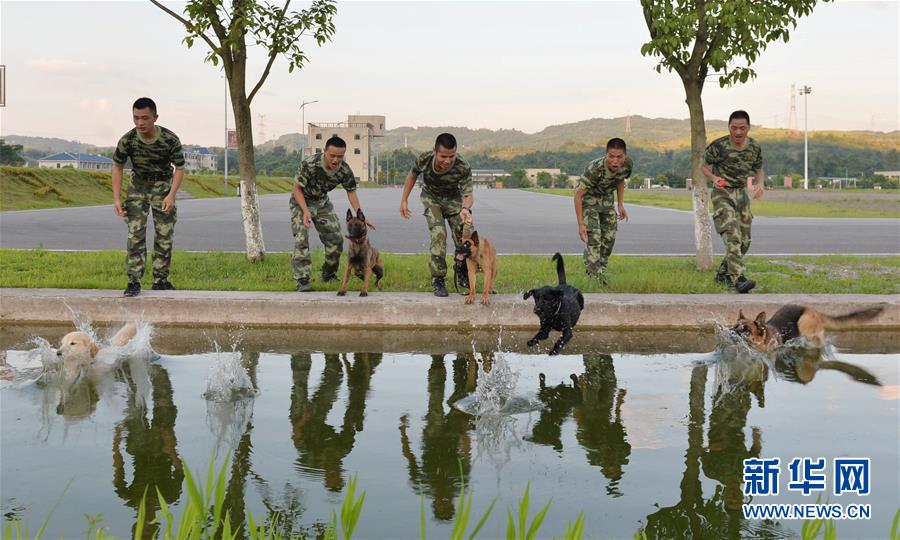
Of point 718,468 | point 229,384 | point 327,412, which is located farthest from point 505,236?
point 718,468

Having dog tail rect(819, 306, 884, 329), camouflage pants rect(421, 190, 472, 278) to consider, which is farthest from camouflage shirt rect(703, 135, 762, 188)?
camouflage pants rect(421, 190, 472, 278)

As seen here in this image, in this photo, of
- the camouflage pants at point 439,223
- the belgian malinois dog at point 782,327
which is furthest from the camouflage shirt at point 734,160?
the camouflage pants at point 439,223

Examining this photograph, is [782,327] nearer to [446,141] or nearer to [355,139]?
[446,141]

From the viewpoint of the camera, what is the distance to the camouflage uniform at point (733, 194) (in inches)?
400

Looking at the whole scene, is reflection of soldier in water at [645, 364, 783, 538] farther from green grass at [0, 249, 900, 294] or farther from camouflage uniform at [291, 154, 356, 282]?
camouflage uniform at [291, 154, 356, 282]

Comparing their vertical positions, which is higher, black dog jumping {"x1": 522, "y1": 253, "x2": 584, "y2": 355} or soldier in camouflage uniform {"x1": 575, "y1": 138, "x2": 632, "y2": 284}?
soldier in camouflage uniform {"x1": 575, "y1": 138, "x2": 632, "y2": 284}

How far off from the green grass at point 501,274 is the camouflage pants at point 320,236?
290 mm

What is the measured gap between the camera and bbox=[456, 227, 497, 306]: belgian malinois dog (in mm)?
8422

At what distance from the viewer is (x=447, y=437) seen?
4816 mm

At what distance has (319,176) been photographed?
10.1 m

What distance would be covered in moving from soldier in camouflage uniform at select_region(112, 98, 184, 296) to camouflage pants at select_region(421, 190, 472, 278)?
2991 mm

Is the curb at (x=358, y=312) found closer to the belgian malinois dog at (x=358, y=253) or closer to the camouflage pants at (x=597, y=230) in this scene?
the belgian malinois dog at (x=358, y=253)

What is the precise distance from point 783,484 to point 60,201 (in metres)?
43.8

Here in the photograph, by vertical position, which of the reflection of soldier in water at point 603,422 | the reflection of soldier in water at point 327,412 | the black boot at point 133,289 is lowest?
the reflection of soldier in water at point 603,422
